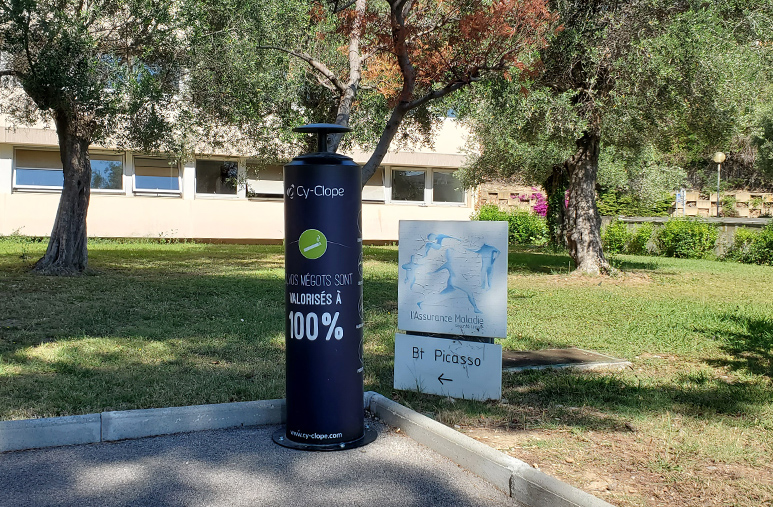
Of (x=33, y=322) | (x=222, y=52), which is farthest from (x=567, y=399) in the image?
(x=222, y=52)

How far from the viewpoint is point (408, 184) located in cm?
2931

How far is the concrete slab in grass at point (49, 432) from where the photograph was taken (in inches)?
165

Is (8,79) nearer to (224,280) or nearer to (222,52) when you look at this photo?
(222,52)

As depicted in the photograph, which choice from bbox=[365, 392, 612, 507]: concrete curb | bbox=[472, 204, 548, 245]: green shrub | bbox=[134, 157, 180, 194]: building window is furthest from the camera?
bbox=[472, 204, 548, 245]: green shrub

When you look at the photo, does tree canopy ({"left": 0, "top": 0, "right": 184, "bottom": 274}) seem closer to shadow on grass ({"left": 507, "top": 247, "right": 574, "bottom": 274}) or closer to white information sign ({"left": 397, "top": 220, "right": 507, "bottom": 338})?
white information sign ({"left": 397, "top": 220, "right": 507, "bottom": 338})

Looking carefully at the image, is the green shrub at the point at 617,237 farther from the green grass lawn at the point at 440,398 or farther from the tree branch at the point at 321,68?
the tree branch at the point at 321,68

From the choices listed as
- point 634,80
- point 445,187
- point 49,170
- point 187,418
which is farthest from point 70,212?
point 445,187

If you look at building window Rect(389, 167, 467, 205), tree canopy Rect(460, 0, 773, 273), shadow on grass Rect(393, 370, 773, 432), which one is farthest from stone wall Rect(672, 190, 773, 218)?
shadow on grass Rect(393, 370, 773, 432)

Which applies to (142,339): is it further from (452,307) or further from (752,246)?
(752,246)

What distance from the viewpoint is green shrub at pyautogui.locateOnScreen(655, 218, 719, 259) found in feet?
73.4

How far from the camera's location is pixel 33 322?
8.10 meters

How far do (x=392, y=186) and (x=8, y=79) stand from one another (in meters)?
16.2

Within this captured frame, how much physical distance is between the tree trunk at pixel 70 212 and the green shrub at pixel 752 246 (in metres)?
17.6

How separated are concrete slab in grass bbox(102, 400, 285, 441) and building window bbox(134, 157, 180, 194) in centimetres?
2180
